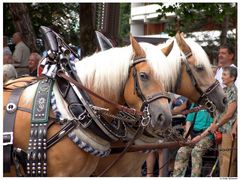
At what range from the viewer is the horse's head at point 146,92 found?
12.5 ft

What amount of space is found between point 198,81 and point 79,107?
1663 millimetres

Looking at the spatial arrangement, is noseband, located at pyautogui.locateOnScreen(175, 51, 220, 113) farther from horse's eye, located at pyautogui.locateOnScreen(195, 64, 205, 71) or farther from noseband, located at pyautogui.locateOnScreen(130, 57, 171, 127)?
noseband, located at pyautogui.locateOnScreen(130, 57, 171, 127)

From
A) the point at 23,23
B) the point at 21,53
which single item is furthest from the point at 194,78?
the point at 23,23

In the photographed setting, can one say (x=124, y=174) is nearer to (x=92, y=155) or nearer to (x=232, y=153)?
(x=92, y=155)

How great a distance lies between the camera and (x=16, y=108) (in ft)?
13.0

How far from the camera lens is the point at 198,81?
5.15 meters

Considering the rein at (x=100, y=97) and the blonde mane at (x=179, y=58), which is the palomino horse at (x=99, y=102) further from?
the blonde mane at (x=179, y=58)

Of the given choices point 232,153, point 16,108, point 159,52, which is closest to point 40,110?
point 16,108

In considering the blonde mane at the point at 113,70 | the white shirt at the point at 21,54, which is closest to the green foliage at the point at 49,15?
the white shirt at the point at 21,54

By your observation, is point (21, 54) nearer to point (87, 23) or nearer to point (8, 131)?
point (87, 23)

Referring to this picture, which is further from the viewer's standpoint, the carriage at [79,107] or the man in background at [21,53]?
the man in background at [21,53]

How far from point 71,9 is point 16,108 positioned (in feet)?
38.3

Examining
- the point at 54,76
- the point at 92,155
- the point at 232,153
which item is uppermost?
the point at 54,76

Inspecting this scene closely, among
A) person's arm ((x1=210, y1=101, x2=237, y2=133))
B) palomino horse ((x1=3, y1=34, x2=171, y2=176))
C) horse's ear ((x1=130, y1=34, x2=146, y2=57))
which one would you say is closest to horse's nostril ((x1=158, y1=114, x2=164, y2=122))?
palomino horse ((x1=3, y1=34, x2=171, y2=176))
